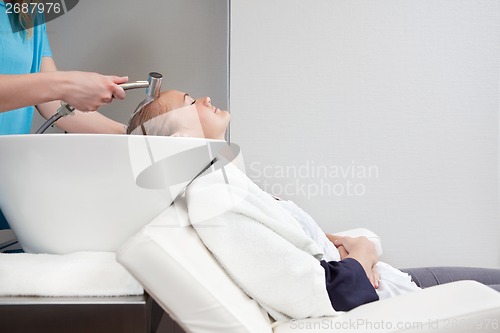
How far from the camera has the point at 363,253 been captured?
1242mm

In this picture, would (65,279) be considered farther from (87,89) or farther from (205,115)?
(205,115)

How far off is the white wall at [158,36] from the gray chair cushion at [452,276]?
1218mm

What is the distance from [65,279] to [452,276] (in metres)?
1.26

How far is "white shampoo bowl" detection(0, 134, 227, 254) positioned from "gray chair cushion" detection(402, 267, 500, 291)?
99cm

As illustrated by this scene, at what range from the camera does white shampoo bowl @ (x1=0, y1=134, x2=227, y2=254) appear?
2.71 ft

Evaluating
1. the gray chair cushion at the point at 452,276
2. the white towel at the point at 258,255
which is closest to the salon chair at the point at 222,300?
the white towel at the point at 258,255

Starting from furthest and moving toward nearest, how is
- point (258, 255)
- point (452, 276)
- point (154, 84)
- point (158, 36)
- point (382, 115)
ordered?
point (158, 36)
point (382, 115)
point (452, 276)
point (154, 84)
point (258, 255)

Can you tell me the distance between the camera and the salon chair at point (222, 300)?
73 centimetres

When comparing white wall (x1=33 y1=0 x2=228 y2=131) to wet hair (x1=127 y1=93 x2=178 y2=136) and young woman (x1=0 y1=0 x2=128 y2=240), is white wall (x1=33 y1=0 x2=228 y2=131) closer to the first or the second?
young woman (x1=0 y1=0 x2=128 y2=240)

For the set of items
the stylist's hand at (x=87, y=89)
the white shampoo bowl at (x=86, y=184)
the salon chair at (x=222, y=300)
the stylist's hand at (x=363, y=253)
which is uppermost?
the stylist's hand at (x=87, y=89)

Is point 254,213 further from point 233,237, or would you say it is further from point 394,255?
point 394,255

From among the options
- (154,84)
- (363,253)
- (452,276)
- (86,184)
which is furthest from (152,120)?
(452,276)

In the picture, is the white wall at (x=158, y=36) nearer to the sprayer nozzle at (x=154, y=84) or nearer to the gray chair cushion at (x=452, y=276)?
the sprayer nozzle at (x=154, y=84)

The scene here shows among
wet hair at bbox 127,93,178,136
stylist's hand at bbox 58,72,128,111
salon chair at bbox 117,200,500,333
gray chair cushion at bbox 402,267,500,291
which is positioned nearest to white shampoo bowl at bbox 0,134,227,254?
salon chair at bbox 117,200,500,333
